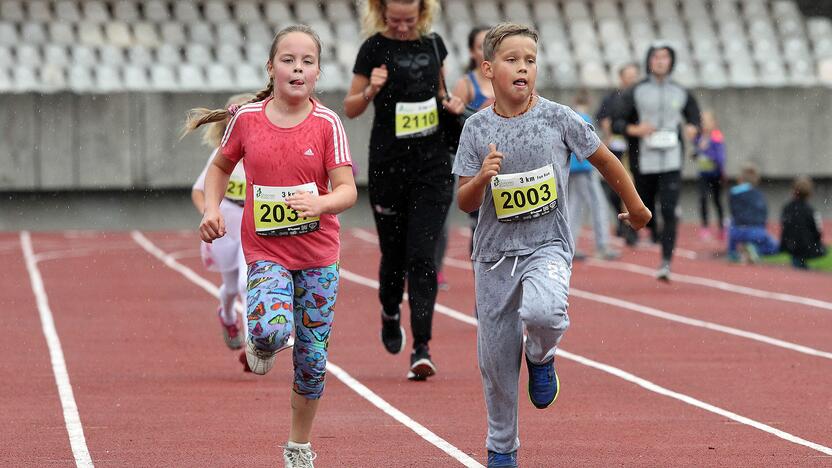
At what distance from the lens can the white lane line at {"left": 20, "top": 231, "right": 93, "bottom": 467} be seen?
6.89 m

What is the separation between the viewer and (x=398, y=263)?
30.4ft

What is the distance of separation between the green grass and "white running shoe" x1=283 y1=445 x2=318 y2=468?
502 inches

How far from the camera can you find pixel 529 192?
19.9ft

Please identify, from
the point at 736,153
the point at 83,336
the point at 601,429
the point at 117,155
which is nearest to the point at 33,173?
the point at 117,155

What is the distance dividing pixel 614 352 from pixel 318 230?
4.83m

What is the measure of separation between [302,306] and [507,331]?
0.78 meters

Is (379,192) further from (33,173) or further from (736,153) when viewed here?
(736,153)

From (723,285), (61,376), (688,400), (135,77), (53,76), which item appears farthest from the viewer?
(135,77)

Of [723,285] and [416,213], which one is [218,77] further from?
[416,213]

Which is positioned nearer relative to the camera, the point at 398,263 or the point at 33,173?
the point at 398,263

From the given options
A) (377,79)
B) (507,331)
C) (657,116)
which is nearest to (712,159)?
(657,116)

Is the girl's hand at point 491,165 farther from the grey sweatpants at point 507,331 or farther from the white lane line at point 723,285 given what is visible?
the white lane line at point 723,285

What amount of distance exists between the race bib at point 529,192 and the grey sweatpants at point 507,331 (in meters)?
0.15

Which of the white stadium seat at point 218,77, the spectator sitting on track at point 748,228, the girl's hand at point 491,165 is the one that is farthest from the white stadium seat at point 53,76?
the girl's hand at point 491,165
